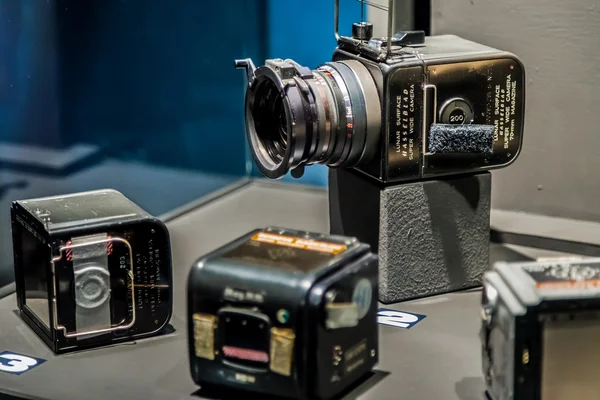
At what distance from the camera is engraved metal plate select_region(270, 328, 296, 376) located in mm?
1134

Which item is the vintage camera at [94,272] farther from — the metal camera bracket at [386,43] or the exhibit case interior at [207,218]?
the metal camera bracket at [386,43]

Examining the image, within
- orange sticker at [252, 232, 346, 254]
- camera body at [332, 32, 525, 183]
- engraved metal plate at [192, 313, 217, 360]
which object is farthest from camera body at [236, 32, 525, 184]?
engraved metal plate at [192, 313, 217, 360]

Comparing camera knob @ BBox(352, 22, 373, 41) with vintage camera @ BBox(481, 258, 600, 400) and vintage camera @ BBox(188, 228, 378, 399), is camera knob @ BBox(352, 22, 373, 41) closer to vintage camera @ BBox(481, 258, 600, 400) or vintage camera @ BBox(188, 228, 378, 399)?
vintage camera @ BBox(188, 228, 378, 399)

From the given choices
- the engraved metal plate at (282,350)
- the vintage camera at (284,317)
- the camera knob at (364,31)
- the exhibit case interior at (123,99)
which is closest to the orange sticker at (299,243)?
the vintage camera at (284,317)

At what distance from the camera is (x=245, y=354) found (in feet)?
3.84

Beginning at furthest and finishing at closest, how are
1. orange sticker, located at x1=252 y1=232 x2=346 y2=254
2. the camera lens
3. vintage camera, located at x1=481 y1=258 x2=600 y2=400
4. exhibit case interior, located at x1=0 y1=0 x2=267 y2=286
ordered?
exhibit case interior, located at x1=0 y1=0 x2=267 y2=286, the camera lens, orange sticker, located at x1=252 y1=232 x2=346 y2=254, vintage camera, located at x1=481 y1=258 x2=600 y2=400

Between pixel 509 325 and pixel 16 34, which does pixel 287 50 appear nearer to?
pixel 16 34

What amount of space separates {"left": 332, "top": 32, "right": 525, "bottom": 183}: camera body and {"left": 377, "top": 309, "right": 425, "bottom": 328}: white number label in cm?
18

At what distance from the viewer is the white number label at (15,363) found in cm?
129

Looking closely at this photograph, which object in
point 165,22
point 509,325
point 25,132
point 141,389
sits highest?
point 165,22

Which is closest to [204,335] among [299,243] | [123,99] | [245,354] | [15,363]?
[245,354]

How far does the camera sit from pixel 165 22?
5.90 feet

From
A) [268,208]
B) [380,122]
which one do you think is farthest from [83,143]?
[380,122]

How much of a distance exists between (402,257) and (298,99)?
26 centimetres
